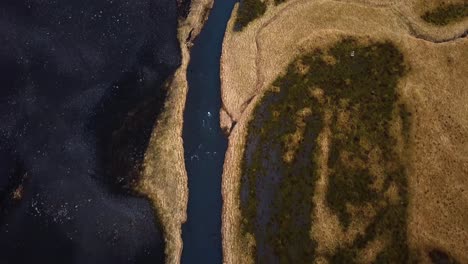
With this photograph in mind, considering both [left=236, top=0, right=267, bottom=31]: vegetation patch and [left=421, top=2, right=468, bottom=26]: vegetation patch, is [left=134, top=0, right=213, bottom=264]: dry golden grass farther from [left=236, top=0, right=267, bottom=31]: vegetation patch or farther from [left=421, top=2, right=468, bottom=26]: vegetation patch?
[left=421, top=2, right=468, bottom=26]: vegetation patch

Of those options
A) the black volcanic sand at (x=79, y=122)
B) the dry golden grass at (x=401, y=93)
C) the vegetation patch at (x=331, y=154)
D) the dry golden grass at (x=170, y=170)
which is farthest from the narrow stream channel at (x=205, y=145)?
the vegetation patch at (x=331, y=154)

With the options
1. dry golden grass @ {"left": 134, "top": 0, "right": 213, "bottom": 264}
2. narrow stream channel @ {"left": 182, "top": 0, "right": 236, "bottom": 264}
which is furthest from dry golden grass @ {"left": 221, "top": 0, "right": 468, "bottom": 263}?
dry golden grass @ {"left": 134, "top": 0, "right": 213, "bottom": 264}

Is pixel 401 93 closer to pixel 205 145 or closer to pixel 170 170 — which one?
pixel 205 145

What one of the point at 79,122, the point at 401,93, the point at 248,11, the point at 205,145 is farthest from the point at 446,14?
the point at 79,122

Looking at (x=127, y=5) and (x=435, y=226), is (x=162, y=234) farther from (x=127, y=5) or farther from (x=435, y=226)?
(x=127, y=5)

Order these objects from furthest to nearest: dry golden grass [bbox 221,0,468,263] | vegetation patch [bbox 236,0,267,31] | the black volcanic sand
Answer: vegetation patch [bbox 236,0,267,31] < the black volcanic sand < dry golden grass [bbox 221,0,468,263]

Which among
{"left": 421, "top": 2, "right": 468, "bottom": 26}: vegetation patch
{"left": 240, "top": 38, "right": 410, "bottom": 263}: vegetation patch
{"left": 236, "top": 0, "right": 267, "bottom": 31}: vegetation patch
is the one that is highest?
{"left": 236, "top": 0, "right": 267, "bottom": 31}: vegetation patch

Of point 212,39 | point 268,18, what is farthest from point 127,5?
point 268,18
